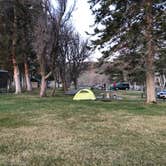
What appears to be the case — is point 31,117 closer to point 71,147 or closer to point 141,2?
point 71,147

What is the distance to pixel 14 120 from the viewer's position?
1157cm

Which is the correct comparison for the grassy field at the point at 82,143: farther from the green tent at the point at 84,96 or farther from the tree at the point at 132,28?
the green tent at the point at 84,96

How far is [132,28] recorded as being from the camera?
19.2 meters

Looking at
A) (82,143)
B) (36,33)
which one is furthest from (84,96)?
(82,143)

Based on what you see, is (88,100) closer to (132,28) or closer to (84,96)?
(84,96)

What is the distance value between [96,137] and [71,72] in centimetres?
3782

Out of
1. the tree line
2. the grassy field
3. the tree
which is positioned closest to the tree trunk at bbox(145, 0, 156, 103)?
the tree

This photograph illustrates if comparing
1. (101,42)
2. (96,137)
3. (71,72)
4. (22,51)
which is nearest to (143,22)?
(101,42)

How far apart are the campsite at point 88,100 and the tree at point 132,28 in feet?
0.19

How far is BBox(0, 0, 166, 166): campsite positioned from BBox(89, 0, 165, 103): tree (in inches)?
2.3

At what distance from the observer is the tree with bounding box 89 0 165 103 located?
746 inches

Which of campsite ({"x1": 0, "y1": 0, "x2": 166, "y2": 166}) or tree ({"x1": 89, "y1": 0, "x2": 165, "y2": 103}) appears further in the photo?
tree ({"x1": 89, "y1": 0, "x2": 165, "y2": 103})

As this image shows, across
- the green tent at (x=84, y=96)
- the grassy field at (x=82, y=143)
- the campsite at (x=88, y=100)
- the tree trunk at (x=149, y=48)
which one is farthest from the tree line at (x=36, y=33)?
the grassy field at (x=82, y=143)

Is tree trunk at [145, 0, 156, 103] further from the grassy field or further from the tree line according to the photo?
the grassy field
